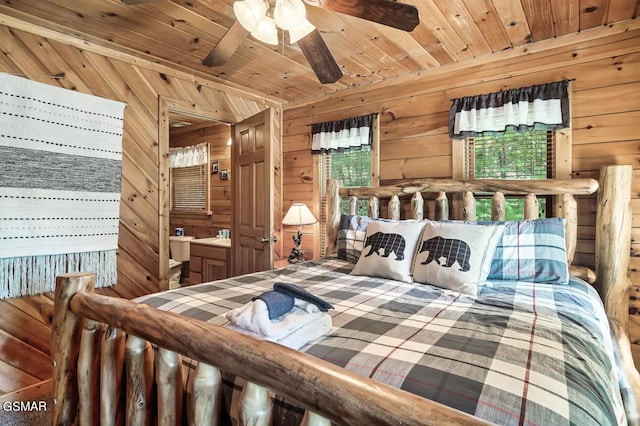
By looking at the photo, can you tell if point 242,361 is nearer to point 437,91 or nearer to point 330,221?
point 330,221

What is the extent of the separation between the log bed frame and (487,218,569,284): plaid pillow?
0.29 metres

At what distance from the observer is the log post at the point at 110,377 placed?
1.12 m

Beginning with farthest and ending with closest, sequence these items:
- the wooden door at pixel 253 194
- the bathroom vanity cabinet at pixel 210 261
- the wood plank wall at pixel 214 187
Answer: the wood plank wall at pixel 214 187 < the bathroom vanity cabinet at pixel 210 261 < the wooden door at pixel 253 194

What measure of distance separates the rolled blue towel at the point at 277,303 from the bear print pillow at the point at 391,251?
102cm

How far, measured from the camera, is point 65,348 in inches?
49.3

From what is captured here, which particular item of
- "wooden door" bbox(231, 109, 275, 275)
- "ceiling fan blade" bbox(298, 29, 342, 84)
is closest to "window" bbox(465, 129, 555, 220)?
"ceiling fan blade" bbox(298, 29, 342, 84)

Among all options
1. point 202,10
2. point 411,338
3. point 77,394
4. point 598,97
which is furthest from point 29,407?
point 598,97

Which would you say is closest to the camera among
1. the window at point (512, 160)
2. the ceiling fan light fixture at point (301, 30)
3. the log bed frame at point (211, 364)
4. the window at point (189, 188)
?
the log bed frame at point (211, 364)

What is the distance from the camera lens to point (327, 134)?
3.49 meters

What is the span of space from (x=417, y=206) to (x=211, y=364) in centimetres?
215

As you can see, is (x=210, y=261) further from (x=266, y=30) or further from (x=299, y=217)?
(x=266, y=30)

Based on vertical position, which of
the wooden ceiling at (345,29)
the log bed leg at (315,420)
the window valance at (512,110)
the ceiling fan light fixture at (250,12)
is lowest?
the log bed leg at (315,420)

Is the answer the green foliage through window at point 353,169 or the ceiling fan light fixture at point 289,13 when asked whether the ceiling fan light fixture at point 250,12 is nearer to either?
the ceiling fan light fixture at point 289,13

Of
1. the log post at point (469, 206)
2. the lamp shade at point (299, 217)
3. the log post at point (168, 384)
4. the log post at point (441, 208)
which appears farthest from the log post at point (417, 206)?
the log post at point (168, 384)
